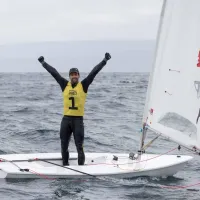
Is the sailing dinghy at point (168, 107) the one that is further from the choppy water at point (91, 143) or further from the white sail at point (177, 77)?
the choppy water at point (91, 143)

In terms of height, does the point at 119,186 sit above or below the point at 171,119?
below

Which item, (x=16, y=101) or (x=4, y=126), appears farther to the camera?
(x=16, y=101)

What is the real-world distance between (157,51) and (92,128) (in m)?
6.85

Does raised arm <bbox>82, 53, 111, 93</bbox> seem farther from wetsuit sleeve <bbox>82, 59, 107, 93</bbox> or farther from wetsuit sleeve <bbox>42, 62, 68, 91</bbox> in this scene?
wetsuit sleeve <bbox>42, 62, 68, 91</bbox>

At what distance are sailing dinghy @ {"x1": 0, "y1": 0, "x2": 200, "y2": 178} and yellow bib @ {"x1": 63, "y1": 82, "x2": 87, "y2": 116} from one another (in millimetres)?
893

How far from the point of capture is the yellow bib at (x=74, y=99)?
27.5ft

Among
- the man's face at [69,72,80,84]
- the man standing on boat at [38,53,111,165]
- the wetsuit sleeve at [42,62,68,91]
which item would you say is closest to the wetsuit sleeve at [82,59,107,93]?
the man standing on boat at [38,53,111,165]

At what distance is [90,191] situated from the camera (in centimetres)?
770

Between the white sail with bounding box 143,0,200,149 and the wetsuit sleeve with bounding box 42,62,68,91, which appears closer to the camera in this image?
the white sail with bounding box 143,0,200,149

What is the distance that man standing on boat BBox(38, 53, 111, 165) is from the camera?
8.34m

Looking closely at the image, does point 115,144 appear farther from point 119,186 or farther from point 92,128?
point 119,186

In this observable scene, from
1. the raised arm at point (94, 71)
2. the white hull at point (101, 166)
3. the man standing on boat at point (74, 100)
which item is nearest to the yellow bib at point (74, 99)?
the man standing on boat at point (74, 100)

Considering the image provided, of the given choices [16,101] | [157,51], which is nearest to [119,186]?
[157,51]

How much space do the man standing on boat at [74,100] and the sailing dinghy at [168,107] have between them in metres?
0.48
